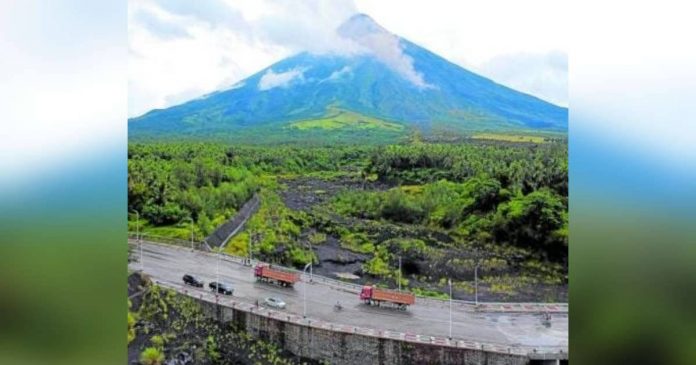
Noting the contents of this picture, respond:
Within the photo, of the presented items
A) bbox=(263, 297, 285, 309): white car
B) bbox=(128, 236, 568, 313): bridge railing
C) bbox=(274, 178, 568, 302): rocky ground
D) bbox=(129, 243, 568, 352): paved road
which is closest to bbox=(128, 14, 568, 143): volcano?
bbox=(274, 178, 568, 302): rocky ground

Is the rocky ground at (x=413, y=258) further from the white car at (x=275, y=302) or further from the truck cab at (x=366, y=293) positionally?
the white car at (x=275, y=302)

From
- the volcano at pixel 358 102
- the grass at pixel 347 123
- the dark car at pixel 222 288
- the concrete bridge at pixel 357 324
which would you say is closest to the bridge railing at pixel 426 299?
the concrete bridge at pixel 357 324

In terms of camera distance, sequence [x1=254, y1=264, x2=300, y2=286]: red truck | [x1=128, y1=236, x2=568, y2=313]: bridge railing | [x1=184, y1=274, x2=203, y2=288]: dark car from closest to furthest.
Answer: [x1=128, y1=236, x2=568, y2=313]: bridge railing < [x1=254, y1=264, x2=300, y2=286]: red truck < [x1=184, y1=274, x2=203, y2=288]: dark car

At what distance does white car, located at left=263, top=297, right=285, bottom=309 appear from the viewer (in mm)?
3766

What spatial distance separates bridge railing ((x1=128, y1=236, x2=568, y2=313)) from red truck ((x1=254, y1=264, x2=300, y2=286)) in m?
0.02

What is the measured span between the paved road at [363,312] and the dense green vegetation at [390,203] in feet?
0.34

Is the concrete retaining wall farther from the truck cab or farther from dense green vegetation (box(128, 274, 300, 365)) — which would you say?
the truck cab

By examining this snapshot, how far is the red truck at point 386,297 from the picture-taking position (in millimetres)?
3633

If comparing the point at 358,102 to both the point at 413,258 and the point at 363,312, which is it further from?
the point at 363,312

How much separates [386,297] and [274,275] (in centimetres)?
55

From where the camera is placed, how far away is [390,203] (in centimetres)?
367
